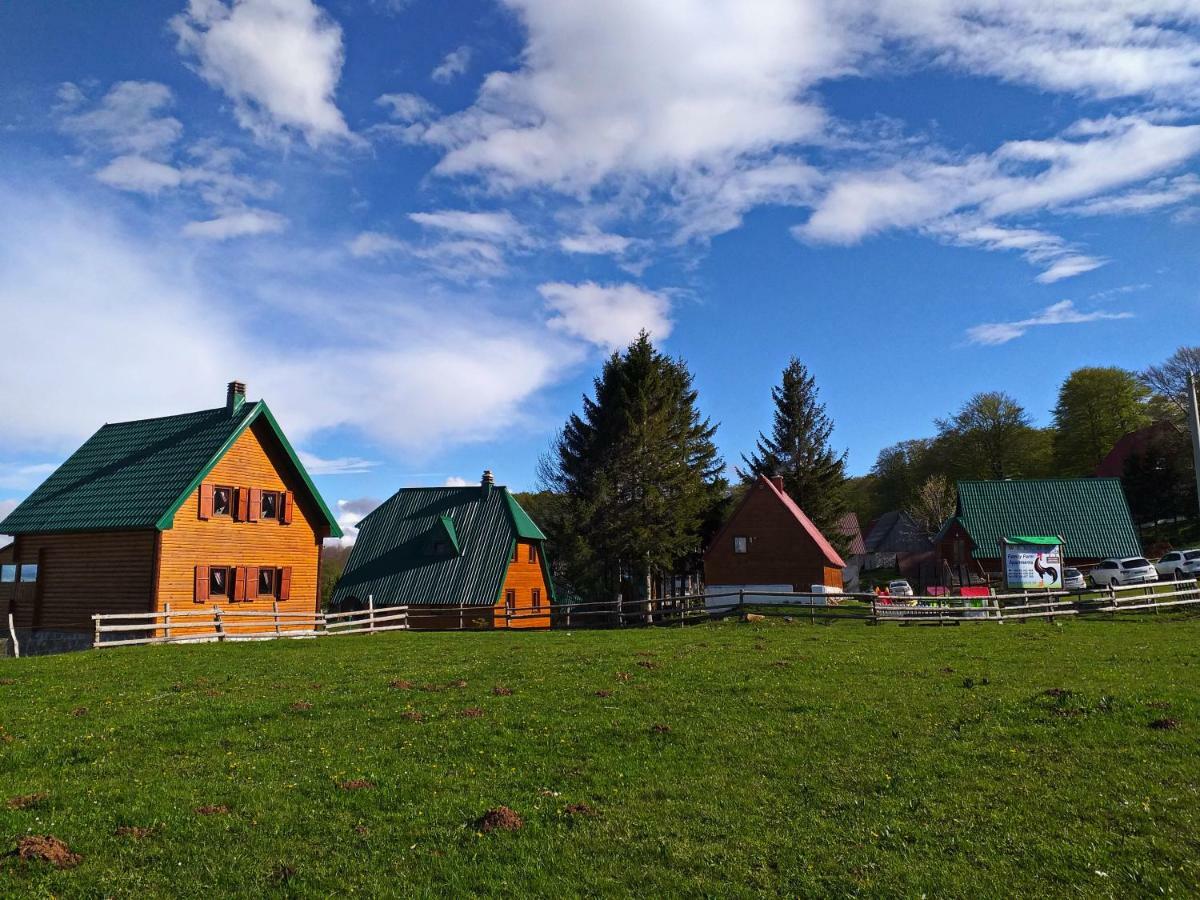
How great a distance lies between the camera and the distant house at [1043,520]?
56781 mm

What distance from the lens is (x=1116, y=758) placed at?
10.1 m

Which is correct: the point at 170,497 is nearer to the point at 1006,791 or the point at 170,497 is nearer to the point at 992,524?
the point at 1006,791

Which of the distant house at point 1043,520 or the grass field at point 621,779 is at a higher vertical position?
the distant house at point 1043,520

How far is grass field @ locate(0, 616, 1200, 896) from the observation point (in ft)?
23.4

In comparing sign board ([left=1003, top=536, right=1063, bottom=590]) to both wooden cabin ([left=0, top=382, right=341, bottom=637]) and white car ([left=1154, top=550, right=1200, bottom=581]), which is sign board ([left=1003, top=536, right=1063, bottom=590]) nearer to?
white car ([left=1154, top=550, right=1200, bottom=581])

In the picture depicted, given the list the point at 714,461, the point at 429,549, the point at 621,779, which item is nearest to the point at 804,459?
the point at 714,461

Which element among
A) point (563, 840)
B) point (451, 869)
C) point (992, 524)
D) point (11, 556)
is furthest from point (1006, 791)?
point (992, 524)

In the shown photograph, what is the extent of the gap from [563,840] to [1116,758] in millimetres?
7433

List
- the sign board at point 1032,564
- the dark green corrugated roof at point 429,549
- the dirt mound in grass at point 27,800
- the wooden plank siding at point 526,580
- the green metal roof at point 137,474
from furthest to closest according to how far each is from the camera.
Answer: the wooden plank siding at point 526,580, the dark green corrugated roof at point 429,549, the sign board at point 1032,564, the green metal roof at point 137,474, the dirt mound in grass at point 27,800

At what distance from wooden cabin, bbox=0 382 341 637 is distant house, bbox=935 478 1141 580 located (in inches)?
1771

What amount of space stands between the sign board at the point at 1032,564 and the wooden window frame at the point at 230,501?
1484 inches

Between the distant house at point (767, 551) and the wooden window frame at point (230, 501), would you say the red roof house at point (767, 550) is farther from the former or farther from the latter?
the wooden window frame at point (230, 501)

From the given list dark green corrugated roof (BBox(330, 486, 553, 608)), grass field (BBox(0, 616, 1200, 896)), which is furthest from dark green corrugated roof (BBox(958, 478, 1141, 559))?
grass field (BBox(0, 616, 1200, 896))

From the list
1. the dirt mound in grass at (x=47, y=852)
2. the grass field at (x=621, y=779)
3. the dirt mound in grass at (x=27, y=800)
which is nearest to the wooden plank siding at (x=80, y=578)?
the grass field at (x=621, y=779)
